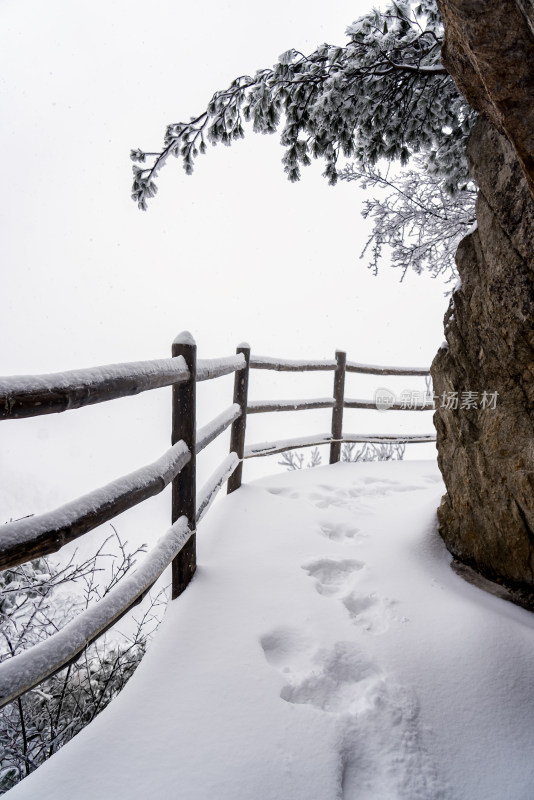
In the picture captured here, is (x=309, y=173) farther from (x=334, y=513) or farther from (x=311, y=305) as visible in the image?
(x=334, y=513)

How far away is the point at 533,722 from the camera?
1.68m

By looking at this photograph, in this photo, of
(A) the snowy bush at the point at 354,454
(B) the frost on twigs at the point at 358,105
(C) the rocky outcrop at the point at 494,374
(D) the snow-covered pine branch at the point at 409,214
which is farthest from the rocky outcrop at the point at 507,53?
(A) the snowy bush at the point at 354,454

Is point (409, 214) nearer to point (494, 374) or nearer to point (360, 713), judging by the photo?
point (494, 374)

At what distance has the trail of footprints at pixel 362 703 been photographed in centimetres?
141

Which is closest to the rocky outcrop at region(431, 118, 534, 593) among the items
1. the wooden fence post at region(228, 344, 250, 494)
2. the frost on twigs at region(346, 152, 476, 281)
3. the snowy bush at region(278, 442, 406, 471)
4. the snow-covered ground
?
the snow-covered ground

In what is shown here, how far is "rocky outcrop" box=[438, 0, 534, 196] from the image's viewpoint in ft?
4.52

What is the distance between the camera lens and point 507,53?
1.43 m

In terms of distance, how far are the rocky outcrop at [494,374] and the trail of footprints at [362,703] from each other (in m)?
0.76

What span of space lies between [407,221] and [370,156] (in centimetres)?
227

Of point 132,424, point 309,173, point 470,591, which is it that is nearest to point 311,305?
point 132,424

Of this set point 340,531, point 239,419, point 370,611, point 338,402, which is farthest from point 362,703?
point 338,402

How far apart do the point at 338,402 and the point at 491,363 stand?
352cm

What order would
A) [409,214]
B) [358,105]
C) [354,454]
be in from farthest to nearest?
1. [354,454]
2. [409,214]
3. [358,105]

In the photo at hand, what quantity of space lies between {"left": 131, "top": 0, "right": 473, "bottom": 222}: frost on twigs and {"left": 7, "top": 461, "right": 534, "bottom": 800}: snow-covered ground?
3.09m
